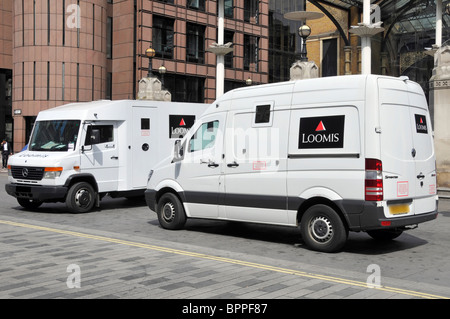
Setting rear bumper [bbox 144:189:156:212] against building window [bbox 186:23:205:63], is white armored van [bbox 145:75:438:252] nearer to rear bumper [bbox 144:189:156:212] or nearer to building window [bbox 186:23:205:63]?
rear bumper [bbox 144:189:156:212]

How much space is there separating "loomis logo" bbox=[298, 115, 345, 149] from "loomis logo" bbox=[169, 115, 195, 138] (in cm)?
707

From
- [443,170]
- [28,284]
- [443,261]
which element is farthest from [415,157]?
[443,170]

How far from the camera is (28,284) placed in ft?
Answer: 20.2

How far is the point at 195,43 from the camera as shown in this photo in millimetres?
46438

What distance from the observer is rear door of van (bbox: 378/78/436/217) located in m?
7.88

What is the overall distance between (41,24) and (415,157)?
3830 cm

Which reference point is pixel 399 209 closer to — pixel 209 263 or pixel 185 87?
pixel 209 263

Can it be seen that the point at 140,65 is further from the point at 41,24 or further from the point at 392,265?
the point at 392,265

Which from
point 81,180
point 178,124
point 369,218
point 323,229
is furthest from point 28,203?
point 369,218

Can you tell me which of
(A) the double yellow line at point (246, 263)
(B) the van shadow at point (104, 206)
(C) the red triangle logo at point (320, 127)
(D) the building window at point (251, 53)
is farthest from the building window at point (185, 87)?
(C) the red triangle logo at point (320, 127)

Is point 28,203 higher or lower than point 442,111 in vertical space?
lower

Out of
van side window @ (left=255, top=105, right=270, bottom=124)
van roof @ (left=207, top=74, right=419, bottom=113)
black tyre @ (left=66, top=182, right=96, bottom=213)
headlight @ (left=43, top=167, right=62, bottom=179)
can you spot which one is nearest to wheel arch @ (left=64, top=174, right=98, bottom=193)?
black tyre @ (left=66, top=182, right=96, bottom=213)

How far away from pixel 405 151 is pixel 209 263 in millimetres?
3273

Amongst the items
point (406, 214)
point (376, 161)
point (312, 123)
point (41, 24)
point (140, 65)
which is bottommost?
point (406, 214)
